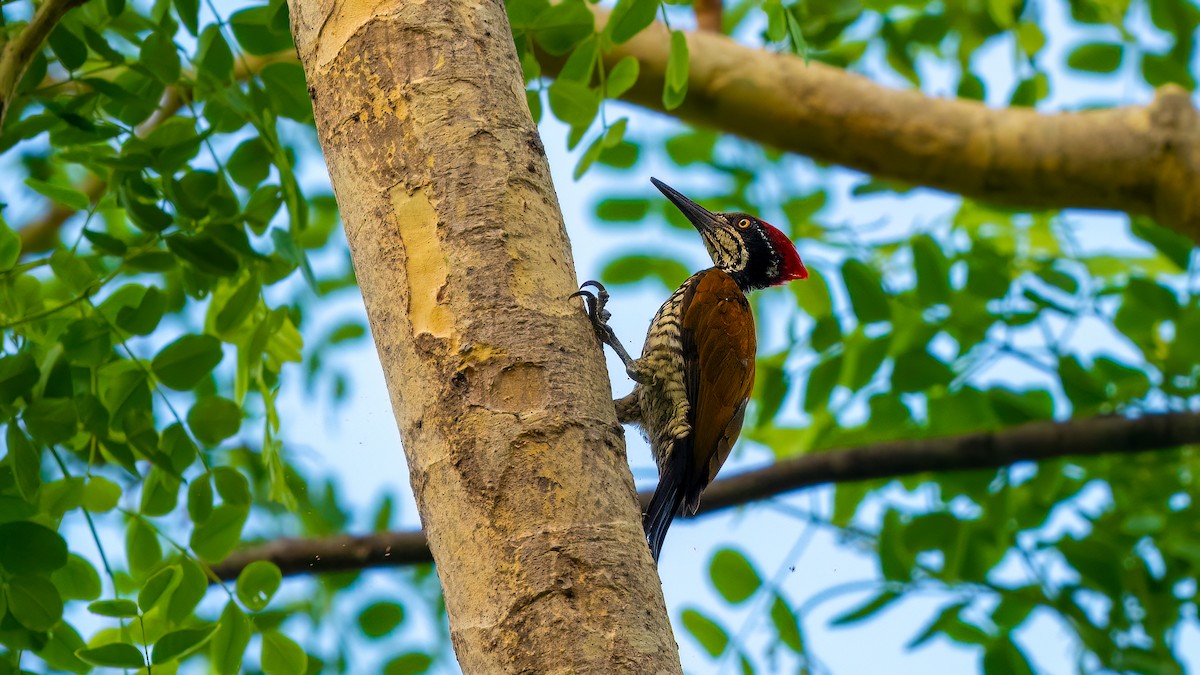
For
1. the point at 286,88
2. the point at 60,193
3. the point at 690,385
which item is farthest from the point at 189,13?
the point at 690,385

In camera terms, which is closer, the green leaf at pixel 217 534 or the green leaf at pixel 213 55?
the green leaf at pixel 217 534

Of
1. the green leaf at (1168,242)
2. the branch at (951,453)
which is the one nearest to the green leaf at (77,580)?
the branch at (951,453)

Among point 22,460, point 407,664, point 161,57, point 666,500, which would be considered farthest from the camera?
point 407,664

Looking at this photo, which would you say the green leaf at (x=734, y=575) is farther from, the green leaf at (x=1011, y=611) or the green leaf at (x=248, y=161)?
the green leaf at (x=248, y=161)

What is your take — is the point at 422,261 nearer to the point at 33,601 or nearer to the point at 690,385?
the point at 33,601

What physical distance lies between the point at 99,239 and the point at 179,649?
2.82 feet

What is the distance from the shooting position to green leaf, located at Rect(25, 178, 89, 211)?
241 centimetres

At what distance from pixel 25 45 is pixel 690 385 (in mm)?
1951

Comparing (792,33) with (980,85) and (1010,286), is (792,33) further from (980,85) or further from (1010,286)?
(980,85)

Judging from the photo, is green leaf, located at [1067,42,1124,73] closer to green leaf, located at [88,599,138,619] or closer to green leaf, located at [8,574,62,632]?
green leaf, located at [88,599,138,619]

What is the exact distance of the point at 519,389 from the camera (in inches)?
69.2

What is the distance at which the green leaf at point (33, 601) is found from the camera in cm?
207

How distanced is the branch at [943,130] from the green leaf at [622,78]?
1.56 m

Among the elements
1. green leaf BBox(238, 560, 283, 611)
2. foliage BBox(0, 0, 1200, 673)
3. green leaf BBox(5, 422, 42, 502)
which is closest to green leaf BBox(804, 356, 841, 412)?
foliage BBox(0, 0, 1200, 673)
